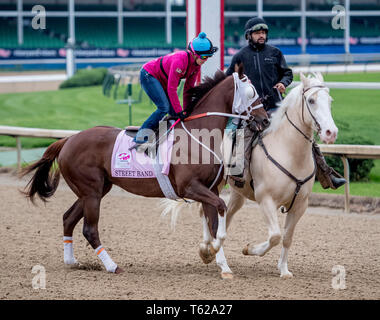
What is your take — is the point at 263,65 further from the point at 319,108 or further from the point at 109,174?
the point at 109,174

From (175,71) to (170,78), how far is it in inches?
2.9

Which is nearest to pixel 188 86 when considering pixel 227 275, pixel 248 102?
pixel 248 102

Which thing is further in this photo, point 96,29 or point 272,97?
point 96,29

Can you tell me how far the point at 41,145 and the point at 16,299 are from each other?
851 centimetres

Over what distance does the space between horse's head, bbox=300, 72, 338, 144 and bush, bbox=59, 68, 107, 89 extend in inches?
817

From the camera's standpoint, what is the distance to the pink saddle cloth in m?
5.52

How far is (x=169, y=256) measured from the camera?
639cm

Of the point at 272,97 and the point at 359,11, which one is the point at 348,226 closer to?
the point at 272,97

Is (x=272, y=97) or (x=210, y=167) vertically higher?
(x=272, y=97)

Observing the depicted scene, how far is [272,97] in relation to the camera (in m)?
6.05

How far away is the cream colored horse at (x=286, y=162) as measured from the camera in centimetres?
518

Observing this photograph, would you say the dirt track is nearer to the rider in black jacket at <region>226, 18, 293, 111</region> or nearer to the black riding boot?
the black riding boot
